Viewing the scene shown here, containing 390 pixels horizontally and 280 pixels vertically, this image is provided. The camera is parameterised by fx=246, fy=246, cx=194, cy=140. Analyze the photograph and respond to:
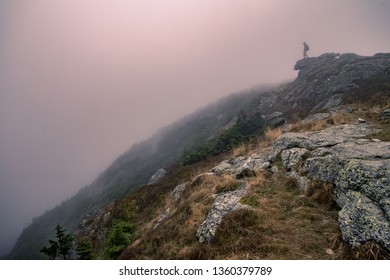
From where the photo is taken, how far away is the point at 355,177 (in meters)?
6.01

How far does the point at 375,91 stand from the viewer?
29688mm

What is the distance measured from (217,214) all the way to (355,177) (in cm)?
371

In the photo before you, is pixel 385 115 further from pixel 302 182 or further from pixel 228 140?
pixel 228 140

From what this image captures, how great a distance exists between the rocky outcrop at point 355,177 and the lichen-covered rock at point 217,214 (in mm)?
2343

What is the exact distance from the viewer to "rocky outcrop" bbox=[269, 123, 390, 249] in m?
4.81

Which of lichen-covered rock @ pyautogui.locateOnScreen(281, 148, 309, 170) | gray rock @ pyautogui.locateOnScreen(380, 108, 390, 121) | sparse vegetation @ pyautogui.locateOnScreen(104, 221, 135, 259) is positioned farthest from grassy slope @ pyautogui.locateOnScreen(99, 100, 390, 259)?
gray rock @ pyautogui.locateOnScreen(380, 108, 390, 121)

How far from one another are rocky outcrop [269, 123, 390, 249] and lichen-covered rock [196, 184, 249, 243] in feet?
7.69

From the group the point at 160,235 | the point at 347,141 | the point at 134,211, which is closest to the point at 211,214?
the point at 160,235

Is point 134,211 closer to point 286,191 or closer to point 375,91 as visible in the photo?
point 286,191

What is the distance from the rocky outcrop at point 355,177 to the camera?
4.81 m

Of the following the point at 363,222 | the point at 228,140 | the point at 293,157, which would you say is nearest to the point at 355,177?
the point at 363,222

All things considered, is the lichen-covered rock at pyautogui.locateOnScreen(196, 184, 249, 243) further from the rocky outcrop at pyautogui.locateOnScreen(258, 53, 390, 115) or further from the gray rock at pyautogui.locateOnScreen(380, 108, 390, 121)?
the rocky outcrop at pyautogui.locateOnScreen(258, 53, 390, 115)
